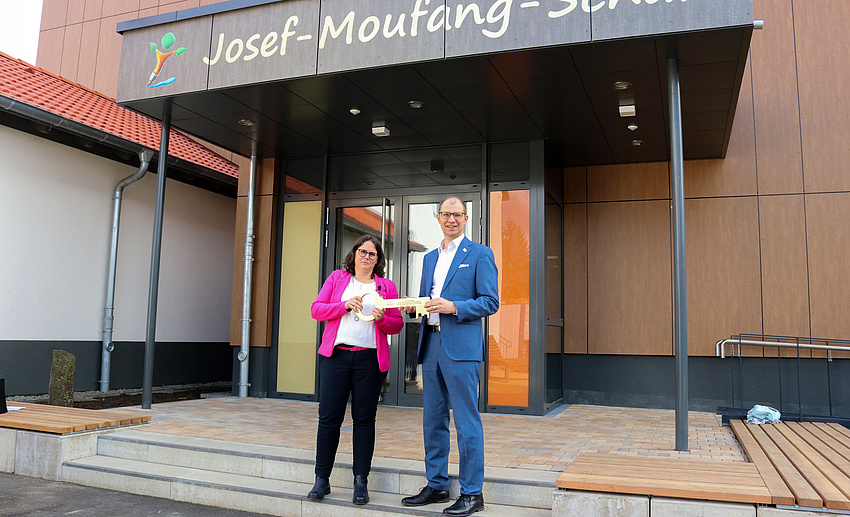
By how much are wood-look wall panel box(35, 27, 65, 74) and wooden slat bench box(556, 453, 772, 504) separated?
13033 millimetres

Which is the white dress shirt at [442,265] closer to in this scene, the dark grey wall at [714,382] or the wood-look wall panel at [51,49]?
the dark grey wall at [714,382]

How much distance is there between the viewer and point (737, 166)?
743cm

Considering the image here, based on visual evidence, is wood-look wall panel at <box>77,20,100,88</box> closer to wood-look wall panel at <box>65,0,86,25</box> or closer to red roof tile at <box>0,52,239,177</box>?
wood-look wall panel at <box>65,0,86,25</box>

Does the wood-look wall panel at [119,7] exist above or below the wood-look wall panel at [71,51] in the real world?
above

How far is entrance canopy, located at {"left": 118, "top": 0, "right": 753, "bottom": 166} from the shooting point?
4.77 meters

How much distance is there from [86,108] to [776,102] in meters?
8.97

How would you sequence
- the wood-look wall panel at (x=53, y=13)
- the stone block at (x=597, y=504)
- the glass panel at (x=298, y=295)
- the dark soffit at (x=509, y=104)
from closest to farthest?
the stone block at (x=597, y=504) < the dark soffit at (x=509, y=104) < the glass panel at (x=298, y=295) < the wood-look wall panel at (x=53, y=13)

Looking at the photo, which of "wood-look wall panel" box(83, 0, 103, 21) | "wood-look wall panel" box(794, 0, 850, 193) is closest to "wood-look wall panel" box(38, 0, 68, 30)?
"wood-look wall panel" box(83, 0, 103, 21)

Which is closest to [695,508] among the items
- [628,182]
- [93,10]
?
[628,182]

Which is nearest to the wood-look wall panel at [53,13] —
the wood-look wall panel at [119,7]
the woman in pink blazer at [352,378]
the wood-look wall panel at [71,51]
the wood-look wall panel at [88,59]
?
the wood-look wall panel at [71,51]

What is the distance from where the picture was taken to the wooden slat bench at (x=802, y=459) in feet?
9.73

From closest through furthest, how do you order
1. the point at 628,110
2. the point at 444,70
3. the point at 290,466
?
the point at 290,466, the point at 444,70, the point at 628,110

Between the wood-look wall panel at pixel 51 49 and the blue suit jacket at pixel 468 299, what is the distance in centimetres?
1208

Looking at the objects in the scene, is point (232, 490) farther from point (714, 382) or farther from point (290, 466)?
point (714, 382)
